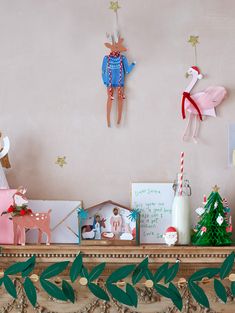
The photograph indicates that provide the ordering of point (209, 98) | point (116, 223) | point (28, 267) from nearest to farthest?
point (28, 267) → point (116, 223) → point (209, 98)

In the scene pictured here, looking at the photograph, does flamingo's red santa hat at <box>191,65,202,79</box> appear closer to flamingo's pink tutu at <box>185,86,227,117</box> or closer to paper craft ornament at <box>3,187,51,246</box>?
flamingo's pink tutu at <box>185,86,227,117</box>

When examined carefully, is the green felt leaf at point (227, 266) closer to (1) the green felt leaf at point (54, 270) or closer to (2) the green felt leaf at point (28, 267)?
(1) the green felt leaf at point (54, 270)

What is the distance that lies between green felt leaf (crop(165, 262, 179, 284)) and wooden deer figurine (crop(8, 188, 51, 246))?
1.37ft

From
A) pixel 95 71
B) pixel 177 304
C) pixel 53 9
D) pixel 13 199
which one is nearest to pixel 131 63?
pixel 95 71

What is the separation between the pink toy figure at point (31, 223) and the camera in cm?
216

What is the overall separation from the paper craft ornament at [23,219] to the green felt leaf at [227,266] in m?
0.59

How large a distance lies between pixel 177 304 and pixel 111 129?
0.67m

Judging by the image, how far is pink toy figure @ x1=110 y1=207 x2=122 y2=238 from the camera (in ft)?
7.30

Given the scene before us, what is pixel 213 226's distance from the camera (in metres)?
2.18

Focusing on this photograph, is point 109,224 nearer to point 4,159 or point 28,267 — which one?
point 28,267

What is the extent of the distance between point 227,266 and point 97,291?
436 mm

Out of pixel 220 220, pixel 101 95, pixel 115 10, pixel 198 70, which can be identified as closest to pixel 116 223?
pixel 220 220

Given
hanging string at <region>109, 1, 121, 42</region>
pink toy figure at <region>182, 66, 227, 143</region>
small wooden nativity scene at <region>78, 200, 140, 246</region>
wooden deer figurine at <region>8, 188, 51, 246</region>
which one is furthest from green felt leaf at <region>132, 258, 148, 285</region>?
hanging string at <region>109, 1, 121, 42</region>

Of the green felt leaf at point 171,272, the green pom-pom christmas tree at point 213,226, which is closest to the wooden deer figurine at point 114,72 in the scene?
the green pom-pom christmas tree at point 213,226
